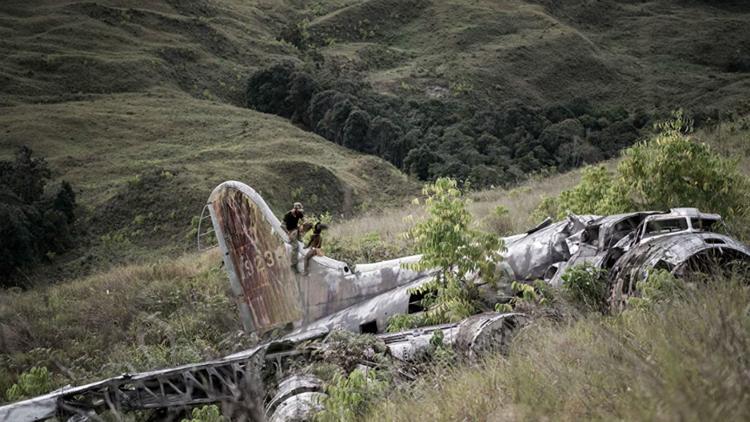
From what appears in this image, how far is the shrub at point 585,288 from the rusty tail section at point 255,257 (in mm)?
5225

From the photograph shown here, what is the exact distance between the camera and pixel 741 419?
2.72 metres

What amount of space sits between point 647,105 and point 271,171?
42.9 m

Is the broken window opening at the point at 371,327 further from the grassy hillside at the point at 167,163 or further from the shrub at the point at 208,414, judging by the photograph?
the grassy hillside at the point at 167,163

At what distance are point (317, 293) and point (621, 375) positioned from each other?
771 cm

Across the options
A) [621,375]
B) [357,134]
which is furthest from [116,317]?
[357,134]

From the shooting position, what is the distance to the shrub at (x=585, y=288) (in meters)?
7.50

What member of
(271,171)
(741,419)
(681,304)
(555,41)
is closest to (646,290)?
(681,304)

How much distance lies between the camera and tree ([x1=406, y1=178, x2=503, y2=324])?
31.0 ft

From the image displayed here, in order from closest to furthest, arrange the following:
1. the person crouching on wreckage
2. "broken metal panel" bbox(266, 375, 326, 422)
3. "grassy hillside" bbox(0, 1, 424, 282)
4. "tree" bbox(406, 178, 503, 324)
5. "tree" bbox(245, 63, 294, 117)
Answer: "broken metal panel" bbox(266, 375, 326, 422) < "tree" bbox(406, 178, 503, 324) < the person crouching on wreckage < "grassy hillside" bbox(0, 1, 424, 282) < "tree" bbox(245, 63, 294, 117)

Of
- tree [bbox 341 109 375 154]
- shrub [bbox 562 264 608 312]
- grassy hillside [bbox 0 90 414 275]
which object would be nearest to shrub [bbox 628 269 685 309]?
shrub [bbox 562 264 608 312]

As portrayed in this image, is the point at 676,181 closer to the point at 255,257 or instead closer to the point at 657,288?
the point at 657,288

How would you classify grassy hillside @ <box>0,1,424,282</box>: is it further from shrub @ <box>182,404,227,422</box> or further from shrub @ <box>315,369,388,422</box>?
shrub @ <box>315,369,388,422</box>

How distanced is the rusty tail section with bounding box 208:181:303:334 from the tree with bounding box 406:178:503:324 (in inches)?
107

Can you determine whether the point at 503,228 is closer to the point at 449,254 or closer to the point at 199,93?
the point at 449,254
